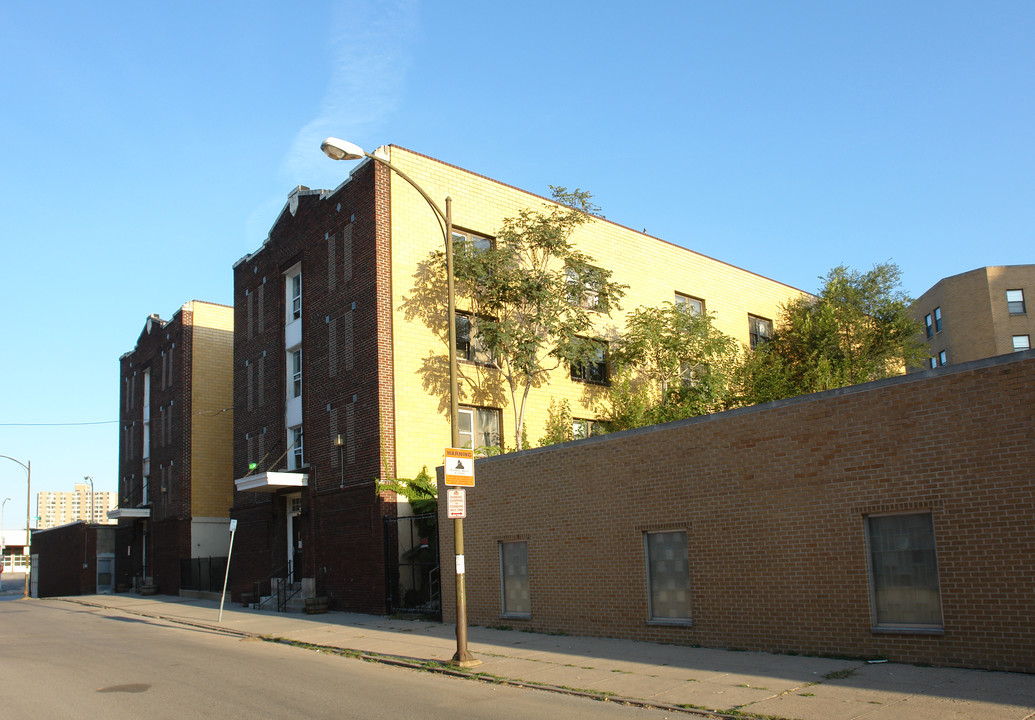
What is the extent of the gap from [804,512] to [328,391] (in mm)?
16960

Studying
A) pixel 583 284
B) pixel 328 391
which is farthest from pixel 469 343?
pixel 328 391

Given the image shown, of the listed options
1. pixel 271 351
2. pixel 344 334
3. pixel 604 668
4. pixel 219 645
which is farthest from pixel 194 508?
pixel 604 668

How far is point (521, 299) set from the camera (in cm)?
2659

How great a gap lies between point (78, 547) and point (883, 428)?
4570cm

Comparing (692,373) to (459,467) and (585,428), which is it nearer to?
(585,428)

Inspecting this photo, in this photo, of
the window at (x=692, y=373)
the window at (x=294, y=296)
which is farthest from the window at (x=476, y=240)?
the window at (x=692, y=373)

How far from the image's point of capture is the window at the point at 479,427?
1036 inches

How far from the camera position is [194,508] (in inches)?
1516

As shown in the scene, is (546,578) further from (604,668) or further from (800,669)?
(800,669)

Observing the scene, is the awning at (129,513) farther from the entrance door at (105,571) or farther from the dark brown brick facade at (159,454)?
the entrance door at (105,571)

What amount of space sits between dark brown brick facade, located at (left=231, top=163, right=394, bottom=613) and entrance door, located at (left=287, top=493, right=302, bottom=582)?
0.30 m

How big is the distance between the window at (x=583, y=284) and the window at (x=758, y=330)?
422 inches

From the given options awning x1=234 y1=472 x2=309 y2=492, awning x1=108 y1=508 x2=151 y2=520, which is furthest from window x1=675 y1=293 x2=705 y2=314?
awning x1=108 y1=508 x2=151 y2=520

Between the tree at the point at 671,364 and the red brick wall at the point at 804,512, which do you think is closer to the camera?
the red brick wall at the point at 804,512
